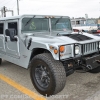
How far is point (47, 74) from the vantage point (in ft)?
11.0

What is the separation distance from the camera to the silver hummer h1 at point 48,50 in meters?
3.13

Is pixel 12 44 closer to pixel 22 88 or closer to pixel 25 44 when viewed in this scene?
pixel 25 44

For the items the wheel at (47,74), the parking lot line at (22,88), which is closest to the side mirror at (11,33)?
the wheel at (47,74)

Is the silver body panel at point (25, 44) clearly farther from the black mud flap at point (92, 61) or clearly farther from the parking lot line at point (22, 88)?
the parking lot line at point (22, 88)

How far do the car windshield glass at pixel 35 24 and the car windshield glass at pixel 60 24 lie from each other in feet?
0.70

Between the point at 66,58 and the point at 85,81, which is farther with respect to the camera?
the point at 85,81

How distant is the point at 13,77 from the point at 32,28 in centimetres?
157

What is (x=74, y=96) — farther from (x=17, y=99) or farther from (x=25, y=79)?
(x=25, y=79)

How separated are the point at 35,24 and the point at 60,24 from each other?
86 cm

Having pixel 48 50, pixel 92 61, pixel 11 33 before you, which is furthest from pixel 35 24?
pixel 92 61

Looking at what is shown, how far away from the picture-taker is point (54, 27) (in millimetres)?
4602

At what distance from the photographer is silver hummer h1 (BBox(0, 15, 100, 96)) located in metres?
3.13

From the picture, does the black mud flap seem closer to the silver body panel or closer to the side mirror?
the silver body panel

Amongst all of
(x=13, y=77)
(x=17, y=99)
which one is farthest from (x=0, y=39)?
(x=17, y=99)
